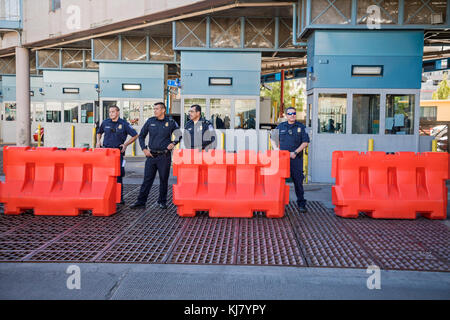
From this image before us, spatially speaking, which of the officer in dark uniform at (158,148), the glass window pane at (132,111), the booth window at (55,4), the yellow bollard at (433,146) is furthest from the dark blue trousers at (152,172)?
the booth window at (55,4)

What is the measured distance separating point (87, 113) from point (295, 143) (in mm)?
17631

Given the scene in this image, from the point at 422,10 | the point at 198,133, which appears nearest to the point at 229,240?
the point at 198,133

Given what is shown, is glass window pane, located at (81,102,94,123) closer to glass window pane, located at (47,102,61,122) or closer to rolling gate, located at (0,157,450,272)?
glass window pane, located at (47,102,61,122)

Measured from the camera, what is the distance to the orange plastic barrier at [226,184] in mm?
7562

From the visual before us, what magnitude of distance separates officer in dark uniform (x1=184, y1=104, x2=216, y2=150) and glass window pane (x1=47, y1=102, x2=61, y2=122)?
58.1ft

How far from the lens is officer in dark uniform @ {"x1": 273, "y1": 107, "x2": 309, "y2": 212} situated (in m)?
8.32

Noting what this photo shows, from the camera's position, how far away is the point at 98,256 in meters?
5.32

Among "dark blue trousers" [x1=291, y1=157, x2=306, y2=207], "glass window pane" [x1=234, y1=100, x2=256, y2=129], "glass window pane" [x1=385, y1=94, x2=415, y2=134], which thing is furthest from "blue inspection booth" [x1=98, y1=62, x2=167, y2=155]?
"dark blue trousers" [x1=291, y1=157, x2=306, y2=207]

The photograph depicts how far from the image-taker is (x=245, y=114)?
1580 centimetres

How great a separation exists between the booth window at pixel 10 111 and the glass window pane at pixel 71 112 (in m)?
7.37

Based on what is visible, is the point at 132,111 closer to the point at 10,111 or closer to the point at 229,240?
the point at 10,111

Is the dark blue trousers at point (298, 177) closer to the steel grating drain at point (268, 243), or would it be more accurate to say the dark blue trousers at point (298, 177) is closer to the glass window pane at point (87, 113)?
the steel grating drain at point (268, 243)

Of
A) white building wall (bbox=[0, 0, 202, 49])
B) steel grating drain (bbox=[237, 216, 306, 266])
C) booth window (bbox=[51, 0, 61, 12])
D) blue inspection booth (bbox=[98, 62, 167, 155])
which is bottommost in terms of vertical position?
steel grating drain (bbox=[237, 216, 306, 266])
